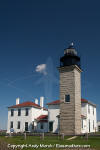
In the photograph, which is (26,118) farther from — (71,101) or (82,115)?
(71,101)

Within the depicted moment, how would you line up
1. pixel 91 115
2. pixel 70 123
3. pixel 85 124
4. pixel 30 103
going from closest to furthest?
pixel 70 123 < pixel 85 124 < pixel 91 115 < pixel 30 103

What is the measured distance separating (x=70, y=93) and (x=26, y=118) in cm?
1572

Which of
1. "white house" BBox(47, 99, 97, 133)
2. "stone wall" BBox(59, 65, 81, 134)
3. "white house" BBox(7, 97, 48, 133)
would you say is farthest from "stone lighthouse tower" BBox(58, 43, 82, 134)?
"white house" BBox(7, 97, 48, 133)

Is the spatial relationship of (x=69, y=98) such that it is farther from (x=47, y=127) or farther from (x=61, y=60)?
(x=47, y=127)

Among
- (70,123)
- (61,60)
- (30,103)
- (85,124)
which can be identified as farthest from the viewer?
(30,103)

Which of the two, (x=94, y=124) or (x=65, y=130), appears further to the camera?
(x=94, y=124)

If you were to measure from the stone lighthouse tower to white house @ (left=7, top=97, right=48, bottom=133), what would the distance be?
10.7 meters

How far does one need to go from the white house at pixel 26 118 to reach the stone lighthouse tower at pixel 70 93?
35.1 feet

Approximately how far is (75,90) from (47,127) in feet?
41.3

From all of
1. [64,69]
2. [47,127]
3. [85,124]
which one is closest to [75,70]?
[64,69]

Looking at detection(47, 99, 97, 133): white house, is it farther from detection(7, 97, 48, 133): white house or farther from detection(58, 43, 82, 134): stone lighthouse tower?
detection(58, 43, 82, 134): stone lighthouse tower

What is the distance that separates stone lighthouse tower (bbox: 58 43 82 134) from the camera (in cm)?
2970

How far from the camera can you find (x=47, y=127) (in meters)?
39.3

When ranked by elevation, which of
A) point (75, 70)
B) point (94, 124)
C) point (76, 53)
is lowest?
point (94, 124)
